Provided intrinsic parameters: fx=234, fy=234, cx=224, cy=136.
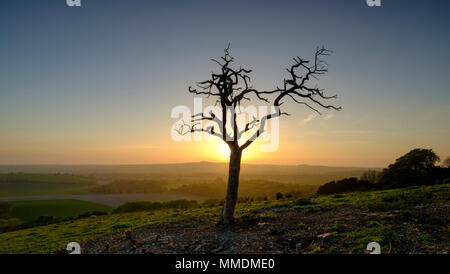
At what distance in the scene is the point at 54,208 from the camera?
84.7 m

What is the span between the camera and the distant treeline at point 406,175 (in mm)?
38844

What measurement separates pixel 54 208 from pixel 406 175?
10507cm

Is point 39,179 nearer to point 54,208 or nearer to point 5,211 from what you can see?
point 54,208

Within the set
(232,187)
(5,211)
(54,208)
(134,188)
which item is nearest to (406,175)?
(232,187)

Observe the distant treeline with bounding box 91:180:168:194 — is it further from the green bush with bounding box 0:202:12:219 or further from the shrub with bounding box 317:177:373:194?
the shrub with bounding box 317:177:373:194

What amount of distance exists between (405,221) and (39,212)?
10250cm

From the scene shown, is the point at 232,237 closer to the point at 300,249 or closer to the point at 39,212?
the point at 300,249

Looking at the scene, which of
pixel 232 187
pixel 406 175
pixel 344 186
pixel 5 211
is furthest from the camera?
pixel 5 211

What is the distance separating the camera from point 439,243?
856 centimetres

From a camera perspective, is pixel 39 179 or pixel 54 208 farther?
pixel 39 179

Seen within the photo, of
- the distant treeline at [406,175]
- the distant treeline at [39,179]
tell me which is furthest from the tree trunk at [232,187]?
the distant treeline at [39,179]

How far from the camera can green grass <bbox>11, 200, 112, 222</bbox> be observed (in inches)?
3004

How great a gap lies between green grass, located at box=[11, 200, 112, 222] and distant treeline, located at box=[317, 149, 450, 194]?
2717 inches
